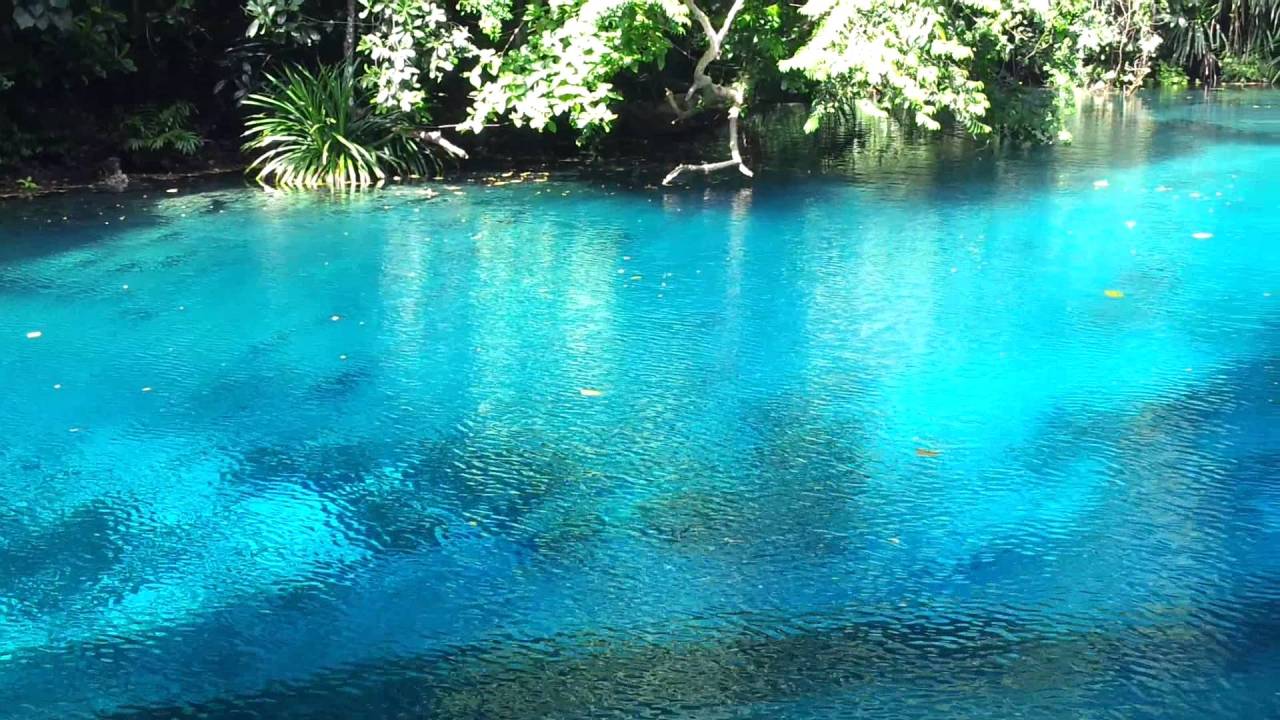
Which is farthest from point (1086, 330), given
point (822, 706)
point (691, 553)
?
point (822, 706)

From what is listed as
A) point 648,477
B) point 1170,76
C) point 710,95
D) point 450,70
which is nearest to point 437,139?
point 450,70

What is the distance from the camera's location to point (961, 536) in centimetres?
359

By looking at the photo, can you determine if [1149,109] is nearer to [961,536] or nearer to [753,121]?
[753,121]

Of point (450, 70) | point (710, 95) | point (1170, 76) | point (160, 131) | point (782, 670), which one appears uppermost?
point (1170, 76)

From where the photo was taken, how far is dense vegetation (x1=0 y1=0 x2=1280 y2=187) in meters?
8.85

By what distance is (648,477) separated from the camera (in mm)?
4059

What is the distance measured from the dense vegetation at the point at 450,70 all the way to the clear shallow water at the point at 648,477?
1.63 metres

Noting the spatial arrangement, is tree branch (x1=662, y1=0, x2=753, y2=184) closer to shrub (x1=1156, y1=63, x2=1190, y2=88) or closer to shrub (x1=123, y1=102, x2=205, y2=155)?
shrub (x1=123, y1=102, x2=205, y2=155)

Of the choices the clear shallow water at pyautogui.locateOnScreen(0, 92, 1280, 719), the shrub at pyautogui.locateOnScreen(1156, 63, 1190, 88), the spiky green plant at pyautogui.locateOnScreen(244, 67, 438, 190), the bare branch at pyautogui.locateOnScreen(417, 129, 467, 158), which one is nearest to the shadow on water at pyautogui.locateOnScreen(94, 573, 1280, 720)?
the clear shallow water at pyautogui.locateOnScreen(0, 92, 1280, 719)

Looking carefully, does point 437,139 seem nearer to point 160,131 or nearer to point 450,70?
point 450,70

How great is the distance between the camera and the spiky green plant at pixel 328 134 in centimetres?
1041

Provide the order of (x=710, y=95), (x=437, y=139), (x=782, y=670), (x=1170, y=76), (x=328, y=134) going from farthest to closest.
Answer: (x=1170, y=76)
(x=437, y=139)
(x=710, y=95)
(x=328, y=134)
(x=782, y=670)

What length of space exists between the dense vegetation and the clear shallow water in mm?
1626

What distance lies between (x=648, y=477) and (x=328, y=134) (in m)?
7.31
